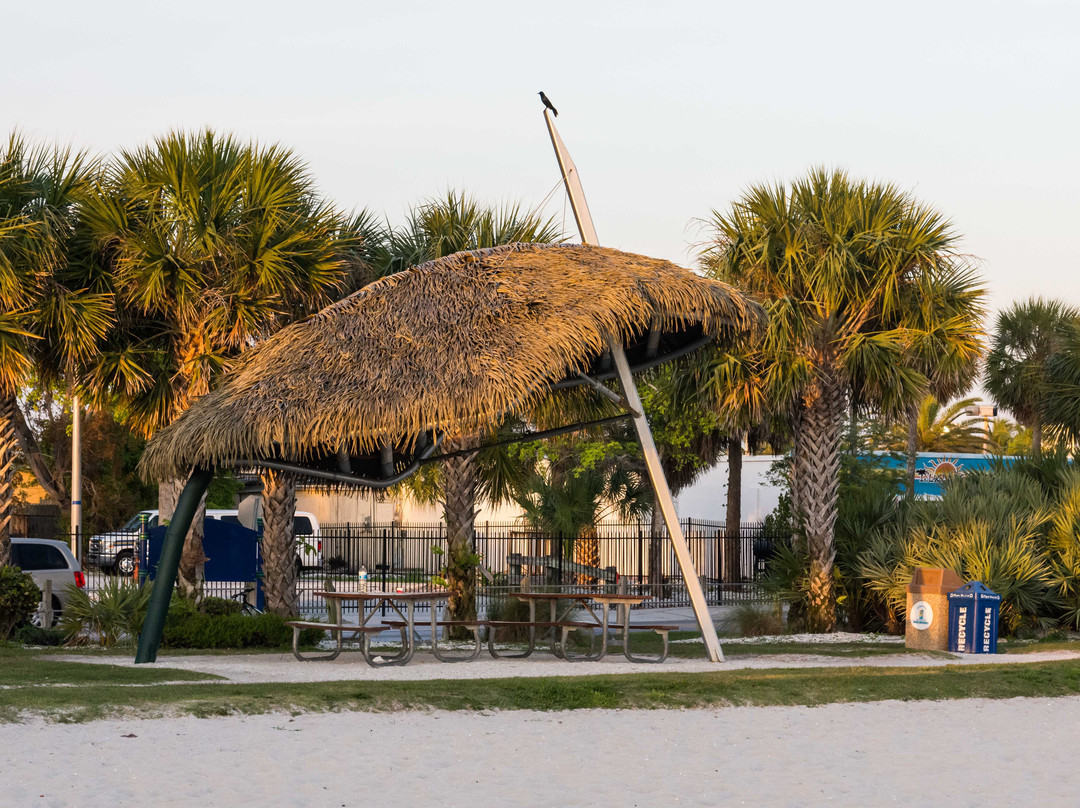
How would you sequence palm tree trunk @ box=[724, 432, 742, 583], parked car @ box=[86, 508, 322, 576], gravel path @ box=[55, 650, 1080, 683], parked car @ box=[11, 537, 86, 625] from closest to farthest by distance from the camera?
gravel path @ box=[55, 650, 1080, 683] → parked car @ box=[11, 537, 86, 625] → palm tree trunk @ box=[724, 432, 742, 583] → parked car @ box=[86, 508, 322, 576]

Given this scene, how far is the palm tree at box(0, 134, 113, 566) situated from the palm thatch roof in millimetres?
3139

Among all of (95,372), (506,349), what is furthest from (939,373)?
(95,372)

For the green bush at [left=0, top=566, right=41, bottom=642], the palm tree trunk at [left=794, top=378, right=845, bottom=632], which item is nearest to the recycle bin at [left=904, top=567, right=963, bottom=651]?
Result: the palm tree trunk at [left=794, top=378, right=845, bottom=632]

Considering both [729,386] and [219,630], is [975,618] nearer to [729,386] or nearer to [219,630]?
[729,386]

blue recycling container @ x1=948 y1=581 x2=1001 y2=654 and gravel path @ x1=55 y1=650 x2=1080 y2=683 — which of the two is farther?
blue recycling container @ x1=948 y1=581 x2=1001 y2=654

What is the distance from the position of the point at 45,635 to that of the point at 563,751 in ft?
36.3

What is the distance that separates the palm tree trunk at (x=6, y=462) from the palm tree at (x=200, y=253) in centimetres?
126

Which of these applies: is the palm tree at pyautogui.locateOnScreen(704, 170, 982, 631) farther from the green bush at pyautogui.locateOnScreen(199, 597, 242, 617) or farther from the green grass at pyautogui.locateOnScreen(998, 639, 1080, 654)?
the green bush at pyautogui.locateOnScreen(199, 597, 242, 617)

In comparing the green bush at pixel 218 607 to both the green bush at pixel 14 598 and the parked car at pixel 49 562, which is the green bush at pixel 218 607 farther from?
the parked car at pixel 49 562

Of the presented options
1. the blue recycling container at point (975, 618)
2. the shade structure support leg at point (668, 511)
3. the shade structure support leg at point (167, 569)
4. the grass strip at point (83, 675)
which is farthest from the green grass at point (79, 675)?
the blue recycling container at point (975, 618)

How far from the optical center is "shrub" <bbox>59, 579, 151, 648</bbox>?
17078 millimetres

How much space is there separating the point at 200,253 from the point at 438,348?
4.54 m

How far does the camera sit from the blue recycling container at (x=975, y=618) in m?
16.5

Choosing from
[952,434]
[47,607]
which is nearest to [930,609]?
[47,607]
